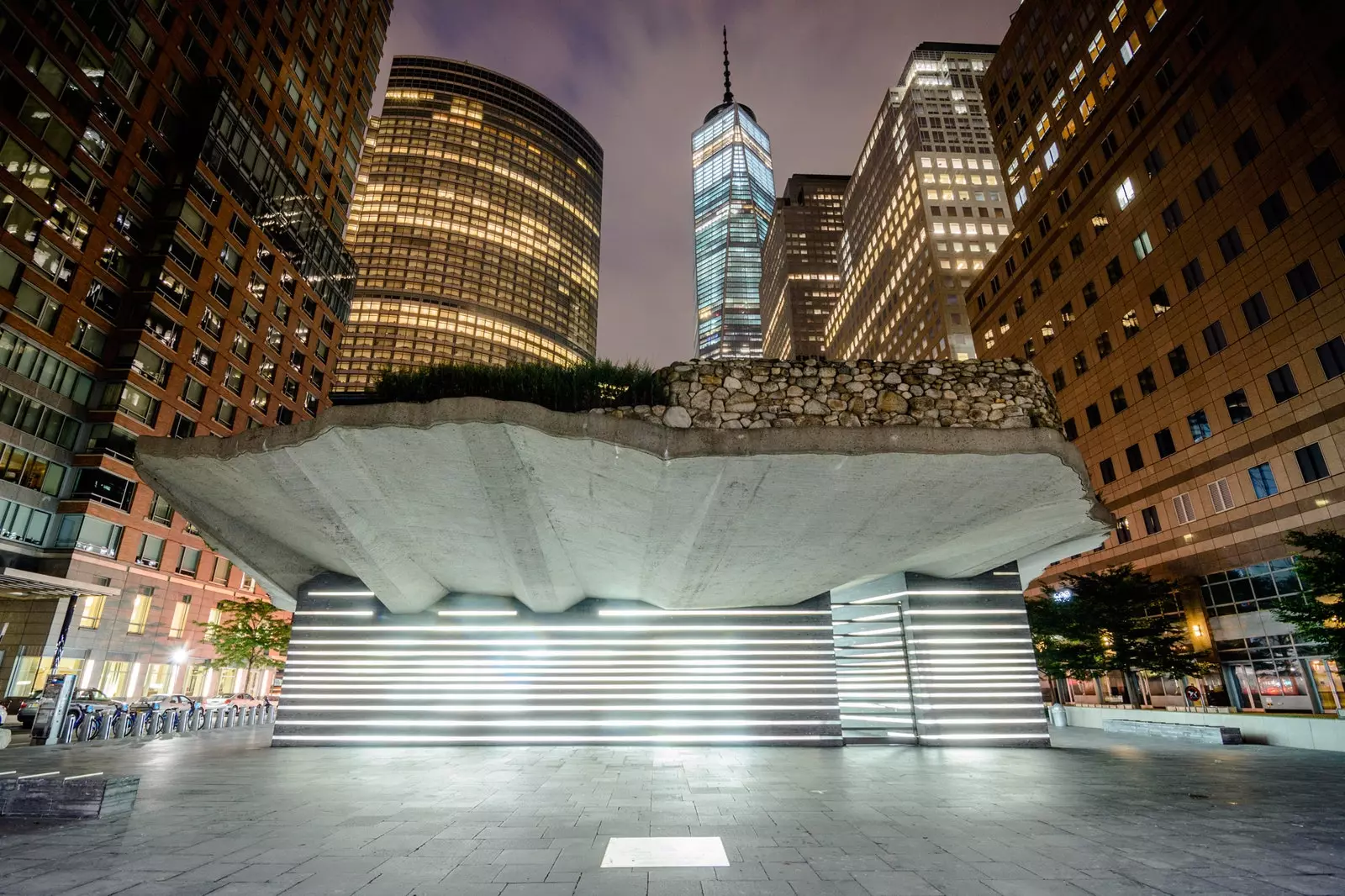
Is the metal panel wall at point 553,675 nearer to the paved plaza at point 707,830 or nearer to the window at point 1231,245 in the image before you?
the paved plaza at point 707,830

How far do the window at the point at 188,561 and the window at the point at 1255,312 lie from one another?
59885mm

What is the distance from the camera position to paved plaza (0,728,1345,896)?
176 inches

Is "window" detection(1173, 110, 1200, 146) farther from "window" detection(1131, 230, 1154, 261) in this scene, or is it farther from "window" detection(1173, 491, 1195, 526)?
"window" detection(1173, 491, 1195, 526)

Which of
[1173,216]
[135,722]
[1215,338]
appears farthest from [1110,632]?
[135,722]

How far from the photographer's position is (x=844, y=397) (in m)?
9.03

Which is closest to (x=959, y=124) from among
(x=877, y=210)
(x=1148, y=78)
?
(x=877, y=210)

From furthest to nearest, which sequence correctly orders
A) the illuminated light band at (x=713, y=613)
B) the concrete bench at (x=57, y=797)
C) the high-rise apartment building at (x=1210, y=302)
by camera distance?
the high-rise apartment building at (x=1210, y=302)
the illuminated light band at (x=713, y=613)
the concrete bench at (x=57, y=797)

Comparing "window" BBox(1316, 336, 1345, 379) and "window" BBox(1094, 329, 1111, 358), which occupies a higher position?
"window" BBox(1094, 329, 1111, 358)

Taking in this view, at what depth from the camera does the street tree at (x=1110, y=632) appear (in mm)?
28250

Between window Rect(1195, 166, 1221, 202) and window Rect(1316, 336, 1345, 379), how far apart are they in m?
10.8

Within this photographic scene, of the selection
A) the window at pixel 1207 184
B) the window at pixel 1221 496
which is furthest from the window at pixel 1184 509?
the window at pixel 1207 184

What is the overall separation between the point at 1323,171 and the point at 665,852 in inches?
1497

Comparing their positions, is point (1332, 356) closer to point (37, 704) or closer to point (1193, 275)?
point (1193, 275)

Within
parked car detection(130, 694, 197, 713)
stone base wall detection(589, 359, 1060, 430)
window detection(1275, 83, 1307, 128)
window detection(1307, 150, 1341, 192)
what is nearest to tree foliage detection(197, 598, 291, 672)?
parked car detection(130, 694, 197, 713)
